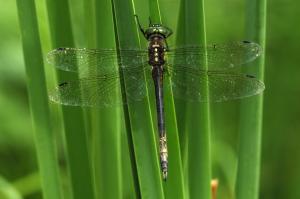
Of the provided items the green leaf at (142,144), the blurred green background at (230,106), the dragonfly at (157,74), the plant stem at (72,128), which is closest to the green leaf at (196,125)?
the dragonfly at (157,74)

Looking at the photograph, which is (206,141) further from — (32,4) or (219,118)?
(219,118)

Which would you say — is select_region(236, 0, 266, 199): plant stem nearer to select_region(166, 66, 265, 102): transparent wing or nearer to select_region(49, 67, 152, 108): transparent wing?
select_region(166, 66, 265, 102): transparent wing

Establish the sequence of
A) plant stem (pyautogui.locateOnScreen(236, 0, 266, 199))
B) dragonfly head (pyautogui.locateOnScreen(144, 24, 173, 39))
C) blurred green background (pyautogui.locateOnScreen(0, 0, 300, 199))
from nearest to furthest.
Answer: plant stem (pyautogui.locateOnScreen(236, 0, 266, 199)), dragonfly head (pyautogui.locateOnScreen(144, 24, 173, 39)), blurred green background (pyautogui.locateOnScreen(0, 0, 300, 199))

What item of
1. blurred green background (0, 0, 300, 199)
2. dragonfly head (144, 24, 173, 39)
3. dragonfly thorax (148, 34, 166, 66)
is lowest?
blurred green background (0, 0, 300, 199)

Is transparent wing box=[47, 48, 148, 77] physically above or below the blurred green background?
above

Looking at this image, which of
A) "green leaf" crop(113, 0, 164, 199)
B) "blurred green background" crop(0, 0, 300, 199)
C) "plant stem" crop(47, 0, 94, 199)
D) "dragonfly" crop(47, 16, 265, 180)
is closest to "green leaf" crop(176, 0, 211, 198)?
"dragonfly" crop(47, 16, 265, 180)

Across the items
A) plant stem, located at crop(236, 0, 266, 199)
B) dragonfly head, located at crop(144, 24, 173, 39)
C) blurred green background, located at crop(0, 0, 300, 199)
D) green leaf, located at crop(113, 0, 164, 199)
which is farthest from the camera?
blurred green background, located at crop(0, 0, 300, 199)
